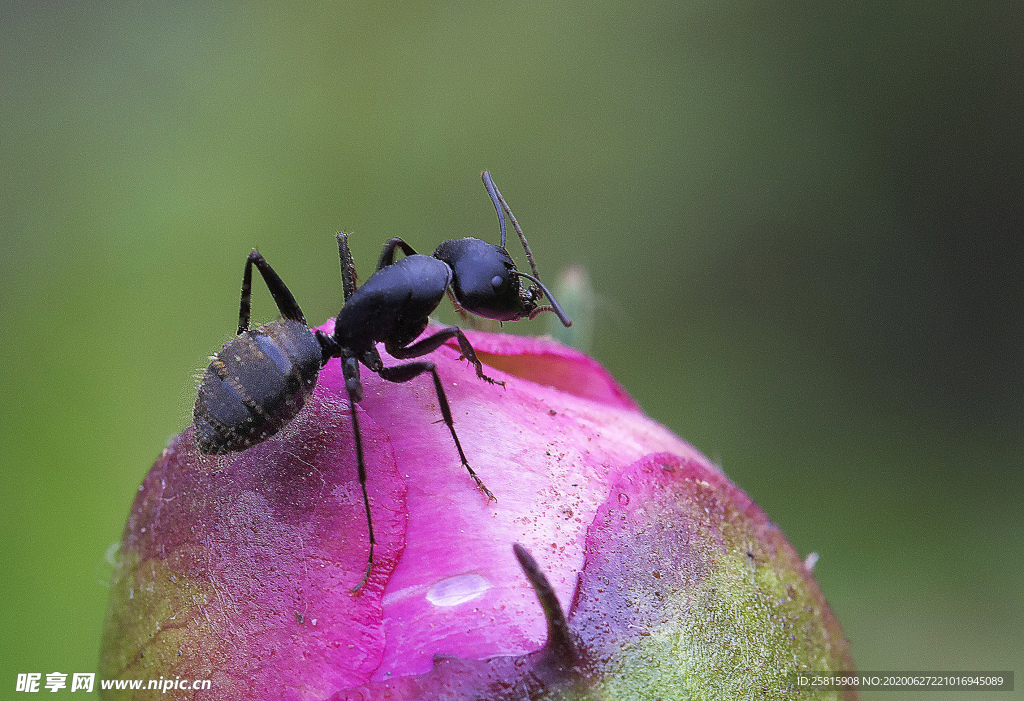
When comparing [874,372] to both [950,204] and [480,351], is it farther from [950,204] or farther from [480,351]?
[480,351]

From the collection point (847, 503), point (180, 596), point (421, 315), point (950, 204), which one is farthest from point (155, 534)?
point (950, 204)

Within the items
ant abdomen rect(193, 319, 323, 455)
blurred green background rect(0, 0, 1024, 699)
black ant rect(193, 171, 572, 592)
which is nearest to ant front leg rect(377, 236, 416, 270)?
black ant rect(193, 171, 572, 592)

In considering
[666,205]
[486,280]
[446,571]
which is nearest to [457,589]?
[446,571]

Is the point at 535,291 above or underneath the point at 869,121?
underneath

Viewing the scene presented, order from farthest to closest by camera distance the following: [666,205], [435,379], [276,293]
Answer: [666,205]
[276,293]
[435,379]

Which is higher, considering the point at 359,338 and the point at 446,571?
the point at 359,338

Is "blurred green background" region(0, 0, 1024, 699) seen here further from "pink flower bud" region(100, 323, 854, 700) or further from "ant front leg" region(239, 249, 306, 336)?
"pink flower bud" region(100, 323, 854, 700)

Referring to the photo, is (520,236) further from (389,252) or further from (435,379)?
(435,379)

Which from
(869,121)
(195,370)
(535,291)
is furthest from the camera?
(869,121)
